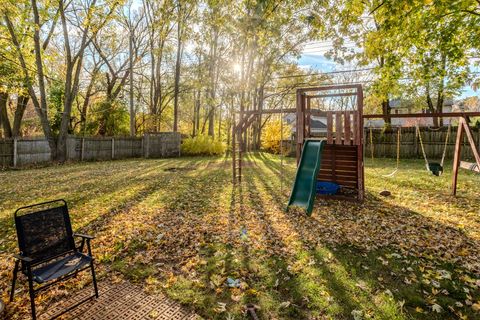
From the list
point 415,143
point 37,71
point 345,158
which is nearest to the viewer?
point 345,158

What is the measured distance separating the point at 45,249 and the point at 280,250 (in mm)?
3240

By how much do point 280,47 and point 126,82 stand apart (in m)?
13.6

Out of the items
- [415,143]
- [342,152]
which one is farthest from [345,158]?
[415,143]

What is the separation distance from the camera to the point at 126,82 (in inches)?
902

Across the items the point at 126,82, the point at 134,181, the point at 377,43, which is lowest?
the point at 134,181

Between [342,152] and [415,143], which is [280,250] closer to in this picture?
[342,152]

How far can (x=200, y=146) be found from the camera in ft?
70.0

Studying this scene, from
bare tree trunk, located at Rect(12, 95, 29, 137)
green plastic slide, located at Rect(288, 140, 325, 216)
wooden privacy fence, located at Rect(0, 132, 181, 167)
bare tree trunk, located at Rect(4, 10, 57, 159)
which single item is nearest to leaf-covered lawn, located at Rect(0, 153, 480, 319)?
green plastic slide, located at Rect(288, 140, 325, 216)

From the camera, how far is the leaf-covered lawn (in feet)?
10.3

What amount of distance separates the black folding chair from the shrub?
18.0m

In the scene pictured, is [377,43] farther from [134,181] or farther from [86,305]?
[134,181]

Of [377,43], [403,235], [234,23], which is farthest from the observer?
[234,23]

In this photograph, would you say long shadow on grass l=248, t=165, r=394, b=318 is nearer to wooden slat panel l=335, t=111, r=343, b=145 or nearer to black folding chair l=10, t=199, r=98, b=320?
black folding chair l=10, t=199, r=98, b=320

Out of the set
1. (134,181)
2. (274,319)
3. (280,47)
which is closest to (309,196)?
(274,319)
